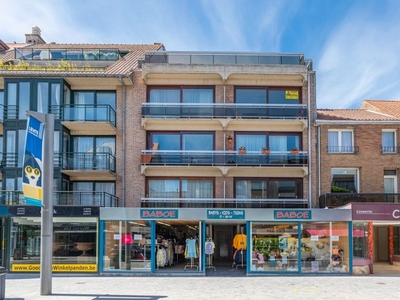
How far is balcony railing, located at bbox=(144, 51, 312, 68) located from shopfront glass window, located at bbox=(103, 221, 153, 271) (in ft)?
27.7

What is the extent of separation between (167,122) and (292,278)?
9.59 metres

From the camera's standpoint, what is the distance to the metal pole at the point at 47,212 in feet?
46.6

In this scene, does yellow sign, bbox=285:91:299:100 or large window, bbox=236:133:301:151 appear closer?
large window, bbox=236:133:301:151

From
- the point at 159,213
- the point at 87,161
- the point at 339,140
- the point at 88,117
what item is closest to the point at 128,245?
the point at 159,213

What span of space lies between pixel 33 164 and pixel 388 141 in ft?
56.9

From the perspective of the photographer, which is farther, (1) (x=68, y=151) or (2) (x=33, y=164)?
(1) (x=68, y=151)

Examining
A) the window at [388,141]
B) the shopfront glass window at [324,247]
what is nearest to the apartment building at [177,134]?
the shopfront glass window at [324,247]

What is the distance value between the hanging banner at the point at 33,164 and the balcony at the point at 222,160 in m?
8.58

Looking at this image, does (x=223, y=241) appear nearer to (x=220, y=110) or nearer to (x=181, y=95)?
(x=220, y=110)

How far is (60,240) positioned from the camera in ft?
66.4

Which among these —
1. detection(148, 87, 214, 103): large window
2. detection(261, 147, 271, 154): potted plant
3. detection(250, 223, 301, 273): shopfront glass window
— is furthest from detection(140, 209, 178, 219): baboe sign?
detection(148, 87, 214, 103): large window

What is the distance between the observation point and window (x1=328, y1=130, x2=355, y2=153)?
23.1 metres

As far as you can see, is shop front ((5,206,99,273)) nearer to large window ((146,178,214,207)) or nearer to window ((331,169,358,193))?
large window ((146,178,214,207))

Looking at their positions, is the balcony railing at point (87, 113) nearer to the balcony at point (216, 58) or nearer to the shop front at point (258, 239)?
the balcony at point (216, 58)
